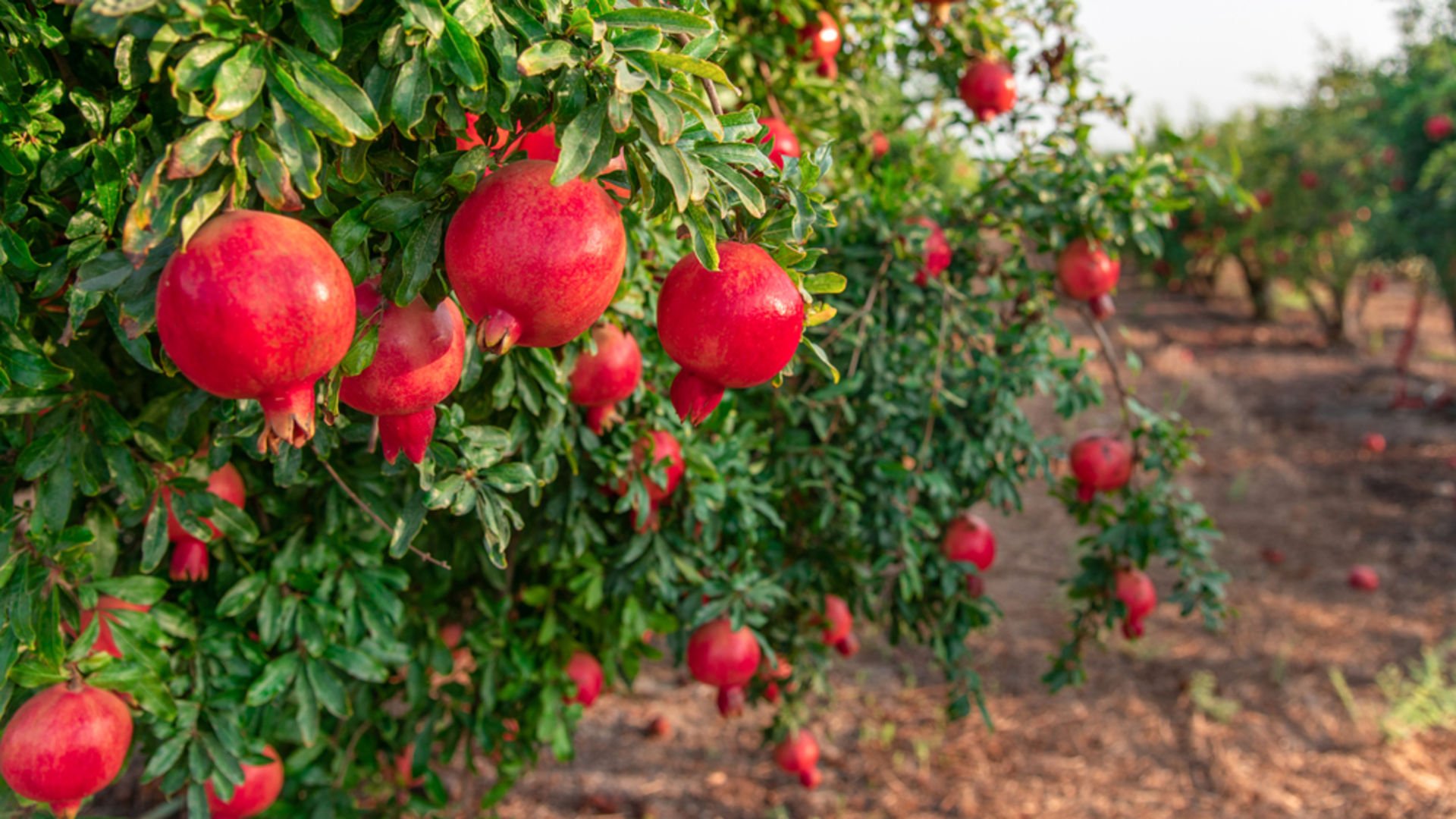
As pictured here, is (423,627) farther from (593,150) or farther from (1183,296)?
(1183,296)

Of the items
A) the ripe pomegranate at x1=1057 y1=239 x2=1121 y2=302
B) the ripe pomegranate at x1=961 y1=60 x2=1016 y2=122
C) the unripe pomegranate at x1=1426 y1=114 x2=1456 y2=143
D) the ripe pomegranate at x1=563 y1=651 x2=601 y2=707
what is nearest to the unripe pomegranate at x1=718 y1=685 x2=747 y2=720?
the ripe pomegranate at x1=563 y1=651 x2=601 y2=707

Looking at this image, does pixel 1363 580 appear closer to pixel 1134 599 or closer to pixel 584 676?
pixel 1134 599

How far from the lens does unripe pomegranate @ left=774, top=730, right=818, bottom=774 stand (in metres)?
2.86

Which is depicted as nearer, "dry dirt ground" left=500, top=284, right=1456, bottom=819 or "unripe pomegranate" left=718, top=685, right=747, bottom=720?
"unripe pomegranate" left=718, top=685, right=747, bottom=720

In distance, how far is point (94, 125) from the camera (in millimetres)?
Result: 977

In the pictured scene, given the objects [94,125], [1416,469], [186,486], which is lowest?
[1416,469]

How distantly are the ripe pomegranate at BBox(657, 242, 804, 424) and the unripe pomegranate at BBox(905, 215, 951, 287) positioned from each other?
142cm

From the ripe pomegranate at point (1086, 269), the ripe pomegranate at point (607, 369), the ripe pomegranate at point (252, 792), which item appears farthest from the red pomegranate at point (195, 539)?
the ripe pomegranate at point (1086, 269)

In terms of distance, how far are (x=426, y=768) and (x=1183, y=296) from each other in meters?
14.5

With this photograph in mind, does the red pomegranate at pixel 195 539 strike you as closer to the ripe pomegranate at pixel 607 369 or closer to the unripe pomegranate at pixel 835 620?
the ripe pomegranate at pixel 607 369

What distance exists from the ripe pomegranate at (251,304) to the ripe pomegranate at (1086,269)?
6.49 feet

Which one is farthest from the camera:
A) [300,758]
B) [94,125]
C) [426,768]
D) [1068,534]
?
[1068,534]

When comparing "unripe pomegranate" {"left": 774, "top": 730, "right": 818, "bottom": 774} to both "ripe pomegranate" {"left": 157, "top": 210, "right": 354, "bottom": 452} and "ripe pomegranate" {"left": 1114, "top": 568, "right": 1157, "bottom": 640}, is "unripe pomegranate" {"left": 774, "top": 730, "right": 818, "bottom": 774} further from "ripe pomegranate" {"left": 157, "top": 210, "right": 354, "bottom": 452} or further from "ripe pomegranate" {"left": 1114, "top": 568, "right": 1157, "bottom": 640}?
"ripe pomegranate" {"left": 157, "top": 210, "right": 354, "bottom": 452}

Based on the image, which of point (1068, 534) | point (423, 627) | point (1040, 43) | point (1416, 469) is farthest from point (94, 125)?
point (1416, 469)
